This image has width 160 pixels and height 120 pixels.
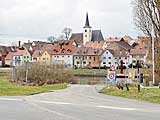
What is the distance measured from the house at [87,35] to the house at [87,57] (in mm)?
29552

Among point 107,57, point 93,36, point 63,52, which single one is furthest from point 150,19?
point 93,36

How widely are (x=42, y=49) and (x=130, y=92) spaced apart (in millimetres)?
136930

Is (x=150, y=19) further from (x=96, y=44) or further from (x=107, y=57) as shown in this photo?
(x=96, y=44)

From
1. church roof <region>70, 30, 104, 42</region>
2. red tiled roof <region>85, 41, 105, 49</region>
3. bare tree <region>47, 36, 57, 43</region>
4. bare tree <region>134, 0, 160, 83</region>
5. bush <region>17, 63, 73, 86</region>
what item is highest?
church roof <region>70, 30, 104, 42</region>

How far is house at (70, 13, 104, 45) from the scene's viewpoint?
7185 inches

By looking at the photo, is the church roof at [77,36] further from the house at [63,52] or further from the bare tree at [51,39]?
the house at [63,52]

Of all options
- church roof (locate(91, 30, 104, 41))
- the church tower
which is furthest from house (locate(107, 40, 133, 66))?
the church tower

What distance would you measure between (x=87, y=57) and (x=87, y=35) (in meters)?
37.2

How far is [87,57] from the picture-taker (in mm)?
148125

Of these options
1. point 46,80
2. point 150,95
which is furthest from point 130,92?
point 46,80

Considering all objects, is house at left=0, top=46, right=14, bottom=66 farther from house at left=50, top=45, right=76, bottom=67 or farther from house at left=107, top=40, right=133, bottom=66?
house at left=107, top=40, right=133, bottom=66

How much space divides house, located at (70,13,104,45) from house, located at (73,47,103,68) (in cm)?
2955

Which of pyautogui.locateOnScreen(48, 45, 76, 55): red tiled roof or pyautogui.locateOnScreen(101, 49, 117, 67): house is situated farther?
pyautogui.locateOnScreen(48, 45, 76, 55): red tiled roof

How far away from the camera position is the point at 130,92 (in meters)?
27.2
